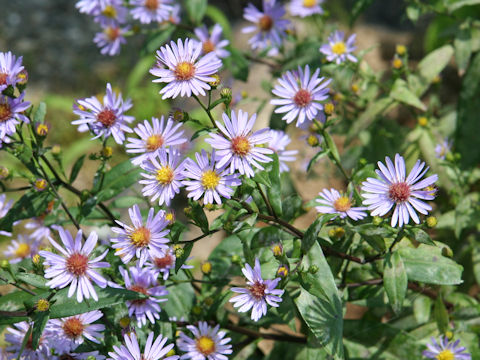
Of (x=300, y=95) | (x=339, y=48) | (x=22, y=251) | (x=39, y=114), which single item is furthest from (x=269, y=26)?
(x=22, y=251)

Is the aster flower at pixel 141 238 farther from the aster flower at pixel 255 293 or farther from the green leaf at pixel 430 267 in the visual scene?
the green leaf at pixel 430 267

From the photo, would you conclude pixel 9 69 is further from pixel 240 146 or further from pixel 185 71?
pixel 240 146

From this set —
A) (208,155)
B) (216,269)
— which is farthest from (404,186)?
(216,269)

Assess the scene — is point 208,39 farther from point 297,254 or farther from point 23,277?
point 23,277

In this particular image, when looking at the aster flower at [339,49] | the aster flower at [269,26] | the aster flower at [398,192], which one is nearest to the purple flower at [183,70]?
the aster flower at [398,192]

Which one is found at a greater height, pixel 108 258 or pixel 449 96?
pixel 449 96
